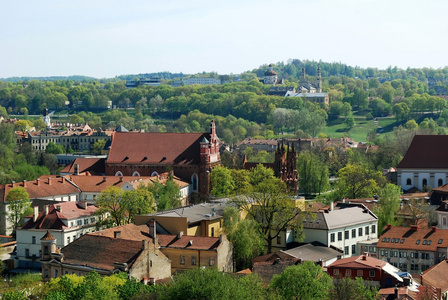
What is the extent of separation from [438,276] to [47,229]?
27.8 meters

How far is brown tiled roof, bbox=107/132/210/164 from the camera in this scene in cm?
8488

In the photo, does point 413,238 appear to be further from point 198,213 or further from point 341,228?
point 198,213

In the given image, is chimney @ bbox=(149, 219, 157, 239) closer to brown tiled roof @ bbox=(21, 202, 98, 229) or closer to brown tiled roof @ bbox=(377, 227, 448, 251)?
brown tiled roof @ bbox=(21, 202, 98, 229)

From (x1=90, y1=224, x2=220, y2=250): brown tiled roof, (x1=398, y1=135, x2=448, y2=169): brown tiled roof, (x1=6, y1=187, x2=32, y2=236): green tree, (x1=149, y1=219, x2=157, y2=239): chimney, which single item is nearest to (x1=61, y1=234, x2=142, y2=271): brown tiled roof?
(x1=90, y1=224, x2=220, y2=250): brown tiled roof

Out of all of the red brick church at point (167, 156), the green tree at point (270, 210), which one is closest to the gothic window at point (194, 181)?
the red brick church at point (167, 156)

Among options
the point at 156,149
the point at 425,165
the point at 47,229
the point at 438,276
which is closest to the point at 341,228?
the point at 438,276

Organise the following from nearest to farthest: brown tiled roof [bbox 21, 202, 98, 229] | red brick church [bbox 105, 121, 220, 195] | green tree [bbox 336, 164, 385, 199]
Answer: brown tiled roof [bbox 21, 202, 98, 229], green tree [bbox 336, 164, 385, 199], red brick church [bbox 105, 121, 220, 195]

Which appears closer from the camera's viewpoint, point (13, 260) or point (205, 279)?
point (205, 279)

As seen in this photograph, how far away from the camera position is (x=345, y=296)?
39.3 m

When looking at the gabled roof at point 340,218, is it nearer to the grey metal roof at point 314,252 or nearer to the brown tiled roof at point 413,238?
the grey metal roof at point 314,252

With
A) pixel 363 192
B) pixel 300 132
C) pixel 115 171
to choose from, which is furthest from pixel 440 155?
pixel 300 132

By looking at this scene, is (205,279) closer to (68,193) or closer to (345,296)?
(345,296)

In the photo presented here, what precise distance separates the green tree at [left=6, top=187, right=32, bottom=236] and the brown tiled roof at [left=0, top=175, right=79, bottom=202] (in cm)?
145

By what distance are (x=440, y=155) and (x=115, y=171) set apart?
106 feet
